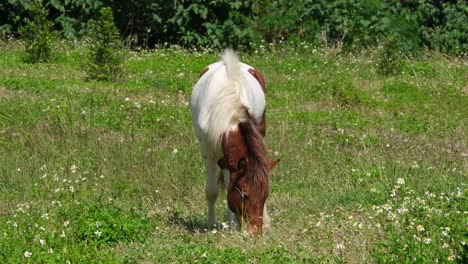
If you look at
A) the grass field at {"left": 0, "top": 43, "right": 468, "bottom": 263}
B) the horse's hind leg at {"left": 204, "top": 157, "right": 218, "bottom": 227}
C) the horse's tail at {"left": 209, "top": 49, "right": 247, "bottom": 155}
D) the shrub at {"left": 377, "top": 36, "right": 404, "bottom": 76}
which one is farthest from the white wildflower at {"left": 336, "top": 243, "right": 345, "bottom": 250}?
the shrub at {"left": 377, "top": 36, "right": 404, "bottom": 76}

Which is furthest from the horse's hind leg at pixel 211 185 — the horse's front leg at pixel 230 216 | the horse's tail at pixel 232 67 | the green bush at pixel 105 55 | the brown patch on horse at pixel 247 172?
the green bush at pixel 105 55

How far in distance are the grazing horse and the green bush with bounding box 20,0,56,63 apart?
9310 mm

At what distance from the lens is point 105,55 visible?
16.5 metres

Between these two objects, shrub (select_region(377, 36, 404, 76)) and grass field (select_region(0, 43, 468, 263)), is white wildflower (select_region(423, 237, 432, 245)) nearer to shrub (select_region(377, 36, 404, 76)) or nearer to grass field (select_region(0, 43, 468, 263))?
grass field (select_region(0, 43, 468, 263))

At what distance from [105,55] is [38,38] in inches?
85.4

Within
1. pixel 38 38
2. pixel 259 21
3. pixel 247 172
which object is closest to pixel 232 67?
pixel 247 172

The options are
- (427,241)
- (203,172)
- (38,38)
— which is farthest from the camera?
(38,38)

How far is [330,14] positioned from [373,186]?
38.7 ft

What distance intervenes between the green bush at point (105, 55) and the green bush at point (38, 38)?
189 cm

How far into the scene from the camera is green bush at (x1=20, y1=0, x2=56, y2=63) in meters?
18.2

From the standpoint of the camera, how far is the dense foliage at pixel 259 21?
20.8 metres

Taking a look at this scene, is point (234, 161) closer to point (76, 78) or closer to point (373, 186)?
point (373, 186)

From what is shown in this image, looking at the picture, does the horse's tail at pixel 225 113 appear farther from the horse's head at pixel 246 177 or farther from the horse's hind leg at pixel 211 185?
the horse's hind leg at pixel 211 185

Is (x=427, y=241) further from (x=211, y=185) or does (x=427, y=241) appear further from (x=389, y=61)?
(x=389, y=61)
